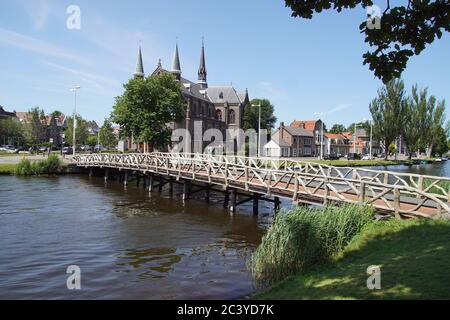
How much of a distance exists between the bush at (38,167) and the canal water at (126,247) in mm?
14805

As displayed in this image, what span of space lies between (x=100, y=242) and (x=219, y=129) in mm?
67813

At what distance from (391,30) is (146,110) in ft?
137

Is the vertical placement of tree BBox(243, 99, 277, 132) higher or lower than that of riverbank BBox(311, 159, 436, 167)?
higher

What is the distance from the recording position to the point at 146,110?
4619 cm

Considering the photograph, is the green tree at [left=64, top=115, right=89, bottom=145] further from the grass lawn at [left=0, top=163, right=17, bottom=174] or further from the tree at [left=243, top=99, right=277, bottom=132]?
the grass lawn at [left=0, top=163, right=17, bottom=174]

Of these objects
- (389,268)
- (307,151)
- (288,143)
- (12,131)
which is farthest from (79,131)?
(389,268)

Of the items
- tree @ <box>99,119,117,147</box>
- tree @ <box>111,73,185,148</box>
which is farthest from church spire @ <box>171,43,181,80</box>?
tree @ <box>99,119,117,147</box>

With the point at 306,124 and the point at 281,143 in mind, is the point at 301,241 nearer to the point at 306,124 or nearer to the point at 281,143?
the point at 281,143

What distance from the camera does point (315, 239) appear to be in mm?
10617

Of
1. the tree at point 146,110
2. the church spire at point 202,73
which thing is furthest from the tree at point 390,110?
the tree at point 146,110

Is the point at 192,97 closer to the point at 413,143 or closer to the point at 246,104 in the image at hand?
the point at 246,104

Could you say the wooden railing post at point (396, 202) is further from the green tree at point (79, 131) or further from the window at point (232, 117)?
the green tree at point (79, 131)

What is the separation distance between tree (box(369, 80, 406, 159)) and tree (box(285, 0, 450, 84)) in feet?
233

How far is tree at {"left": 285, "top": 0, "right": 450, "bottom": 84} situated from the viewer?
20.3 feet
